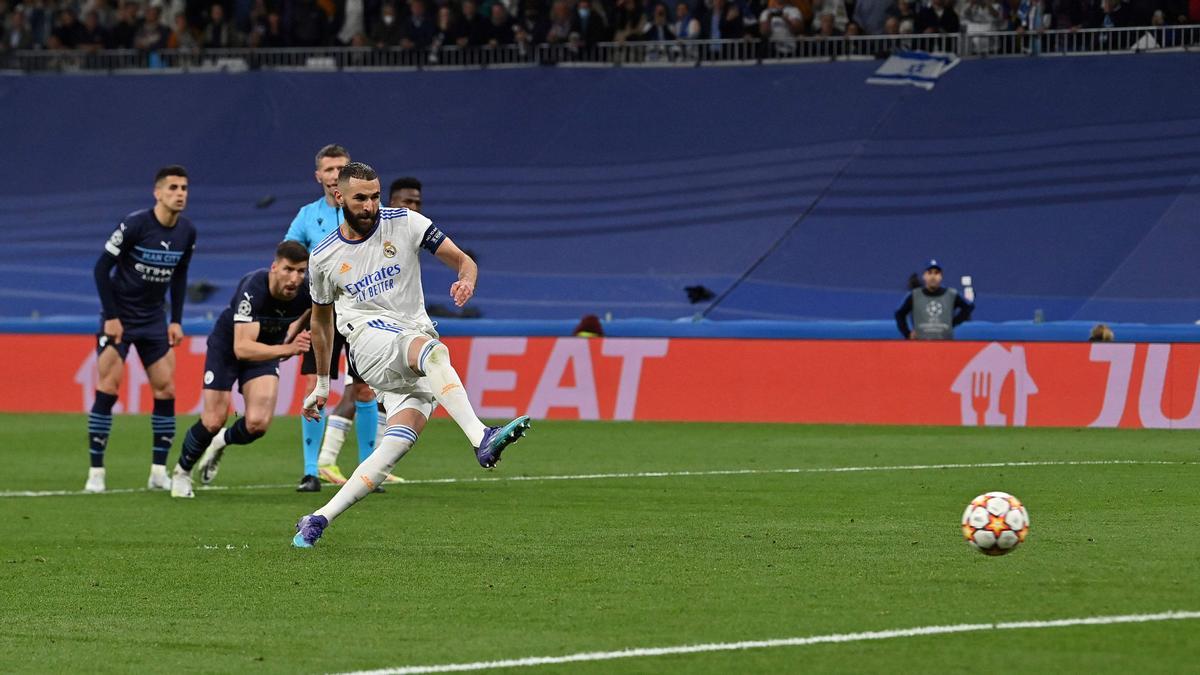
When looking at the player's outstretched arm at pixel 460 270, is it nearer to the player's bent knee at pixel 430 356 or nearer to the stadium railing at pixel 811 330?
the player's bent knee at pixel 430 356

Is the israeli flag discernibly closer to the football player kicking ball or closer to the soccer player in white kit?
the football player kicking ball

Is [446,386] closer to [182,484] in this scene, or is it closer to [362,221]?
[362,221]

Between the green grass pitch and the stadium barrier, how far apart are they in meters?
3.38

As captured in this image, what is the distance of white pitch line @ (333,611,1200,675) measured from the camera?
6.80m

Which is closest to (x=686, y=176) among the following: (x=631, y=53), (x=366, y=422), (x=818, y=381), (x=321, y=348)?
(x=631, y=53)

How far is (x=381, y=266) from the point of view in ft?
34.6

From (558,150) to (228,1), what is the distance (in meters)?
7.65

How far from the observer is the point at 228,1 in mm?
35625

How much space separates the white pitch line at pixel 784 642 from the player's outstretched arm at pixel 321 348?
4.12 meters

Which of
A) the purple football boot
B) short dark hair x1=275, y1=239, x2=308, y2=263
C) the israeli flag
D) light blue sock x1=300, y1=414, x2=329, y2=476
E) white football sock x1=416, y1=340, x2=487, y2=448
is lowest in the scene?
light blue sock x1=300, y1=414, x2=329, y2=476

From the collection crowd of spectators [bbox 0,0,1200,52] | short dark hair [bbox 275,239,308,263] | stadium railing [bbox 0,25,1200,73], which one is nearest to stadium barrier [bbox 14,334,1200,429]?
short dark hair [bbox 275,239,308,263]

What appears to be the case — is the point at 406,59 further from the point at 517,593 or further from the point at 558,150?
the point at 517,593

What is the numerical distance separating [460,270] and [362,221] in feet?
2.11

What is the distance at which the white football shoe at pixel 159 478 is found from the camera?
15.2 meters
